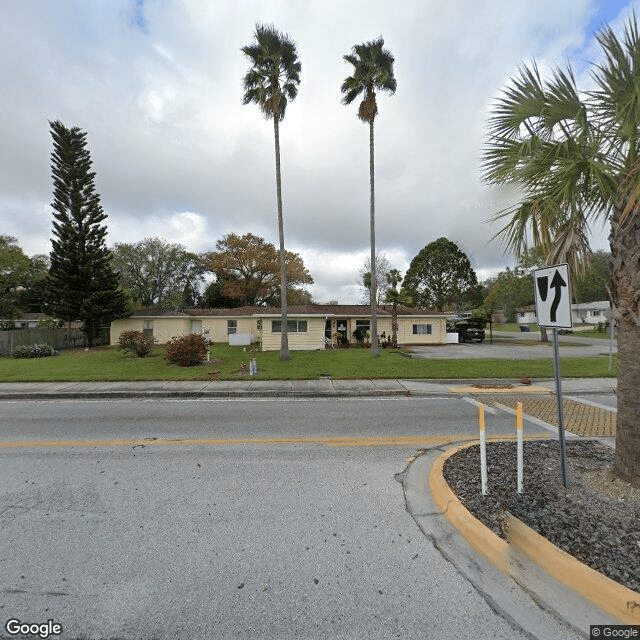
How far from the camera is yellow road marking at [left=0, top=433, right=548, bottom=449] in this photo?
219 inches

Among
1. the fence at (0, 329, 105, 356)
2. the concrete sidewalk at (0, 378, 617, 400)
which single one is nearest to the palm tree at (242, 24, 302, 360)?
the concrete sidewalk at (0, 378, 617, 400)

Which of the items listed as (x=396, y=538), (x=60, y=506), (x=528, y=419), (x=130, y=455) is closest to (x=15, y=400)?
(x=130, y=455)

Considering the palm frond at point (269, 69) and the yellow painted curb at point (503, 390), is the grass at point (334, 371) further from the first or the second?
the palm frond at point (269, 69)

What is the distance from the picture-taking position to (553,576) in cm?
247

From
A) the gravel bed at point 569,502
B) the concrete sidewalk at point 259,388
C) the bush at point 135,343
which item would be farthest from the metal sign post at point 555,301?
the bush at point 135,343

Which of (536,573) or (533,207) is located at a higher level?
(533,207)

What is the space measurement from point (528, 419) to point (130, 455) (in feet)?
23.3

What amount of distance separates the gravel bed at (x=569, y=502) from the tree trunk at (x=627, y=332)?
0.29m

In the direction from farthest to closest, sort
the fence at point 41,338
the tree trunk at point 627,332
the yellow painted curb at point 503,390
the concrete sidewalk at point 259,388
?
1. the fence at point 41,338
2. the yellow painted curb at point 503,390
3. the concrete sidewalk at point 259,388
4. the tree trunk at point 627,332

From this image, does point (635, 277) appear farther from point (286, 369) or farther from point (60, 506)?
point (286, 369)

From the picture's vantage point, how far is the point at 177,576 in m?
2.60

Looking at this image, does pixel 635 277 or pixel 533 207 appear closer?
pixel 635 277

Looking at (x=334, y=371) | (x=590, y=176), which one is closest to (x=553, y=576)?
(x=590, y=176)

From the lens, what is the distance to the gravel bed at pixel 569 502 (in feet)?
8.54
